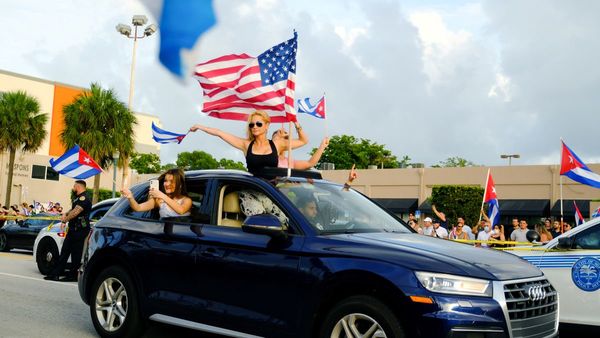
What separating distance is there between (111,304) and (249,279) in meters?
2.02

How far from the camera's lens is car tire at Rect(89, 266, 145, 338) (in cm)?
645

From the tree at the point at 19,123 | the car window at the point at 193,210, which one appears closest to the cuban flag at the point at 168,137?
the car window at the point at 193,210

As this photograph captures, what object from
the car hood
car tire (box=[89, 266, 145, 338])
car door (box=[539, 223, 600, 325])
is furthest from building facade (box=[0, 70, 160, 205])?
the car hood

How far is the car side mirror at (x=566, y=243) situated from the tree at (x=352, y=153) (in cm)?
7460

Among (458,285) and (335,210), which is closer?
(458,285)

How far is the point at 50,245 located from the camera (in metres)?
13.9

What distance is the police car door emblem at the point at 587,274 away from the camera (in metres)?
6.98

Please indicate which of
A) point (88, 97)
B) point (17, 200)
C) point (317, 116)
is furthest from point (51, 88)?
point (317, 116)

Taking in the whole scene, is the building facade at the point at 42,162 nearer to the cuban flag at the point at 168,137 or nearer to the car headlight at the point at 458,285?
the cuban flag at the point at 168,137

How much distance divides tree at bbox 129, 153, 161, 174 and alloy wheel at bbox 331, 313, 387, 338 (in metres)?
85.1

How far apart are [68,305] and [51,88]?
201ft

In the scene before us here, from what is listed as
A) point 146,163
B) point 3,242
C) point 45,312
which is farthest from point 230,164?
point 45,312

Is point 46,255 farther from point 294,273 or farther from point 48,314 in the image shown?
point 294,273

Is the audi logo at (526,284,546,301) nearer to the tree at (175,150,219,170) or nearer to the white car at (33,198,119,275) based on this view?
the white car at (33,198,119,275)
